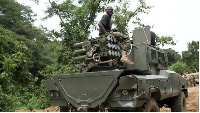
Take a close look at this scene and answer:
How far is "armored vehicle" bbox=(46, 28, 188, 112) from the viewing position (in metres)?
4.39

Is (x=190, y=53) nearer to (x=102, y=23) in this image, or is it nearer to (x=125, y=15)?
(x=125, y=15)

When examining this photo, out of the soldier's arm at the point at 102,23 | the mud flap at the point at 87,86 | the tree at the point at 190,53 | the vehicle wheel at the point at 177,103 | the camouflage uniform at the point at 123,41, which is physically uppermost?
the tree at the point at 190,53

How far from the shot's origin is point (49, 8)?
47.8 ft

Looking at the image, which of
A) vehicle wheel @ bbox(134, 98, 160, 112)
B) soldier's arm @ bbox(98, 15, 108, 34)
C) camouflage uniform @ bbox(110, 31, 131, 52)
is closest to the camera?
vehicle wheel @ bbox(134, 98, 160, 112)

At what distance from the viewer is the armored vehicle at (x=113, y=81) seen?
14.4 feet

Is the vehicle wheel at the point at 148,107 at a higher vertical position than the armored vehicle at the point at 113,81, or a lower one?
lower

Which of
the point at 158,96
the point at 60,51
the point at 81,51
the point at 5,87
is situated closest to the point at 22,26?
the point at 60,51

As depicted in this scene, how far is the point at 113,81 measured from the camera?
4555 millimetres

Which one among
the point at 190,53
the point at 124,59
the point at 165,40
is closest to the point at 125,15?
the point at 165,40

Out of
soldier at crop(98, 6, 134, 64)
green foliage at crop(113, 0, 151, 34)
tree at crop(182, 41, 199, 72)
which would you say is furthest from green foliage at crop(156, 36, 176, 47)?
tree at crop(182, 41, 199, 72)

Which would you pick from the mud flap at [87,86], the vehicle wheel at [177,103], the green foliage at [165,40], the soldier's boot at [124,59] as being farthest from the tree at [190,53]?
the mud flap at [87,86]

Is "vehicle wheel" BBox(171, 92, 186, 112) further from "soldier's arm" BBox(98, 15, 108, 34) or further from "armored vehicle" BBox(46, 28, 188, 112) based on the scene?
"soldier's arm" BBox(98, 15, 108, 34)

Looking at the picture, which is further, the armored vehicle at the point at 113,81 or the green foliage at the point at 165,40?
the green foliage at the point at 165,40

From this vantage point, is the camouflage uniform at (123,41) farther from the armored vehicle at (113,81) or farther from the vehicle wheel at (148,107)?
the vehicle wheel at (148,107)
